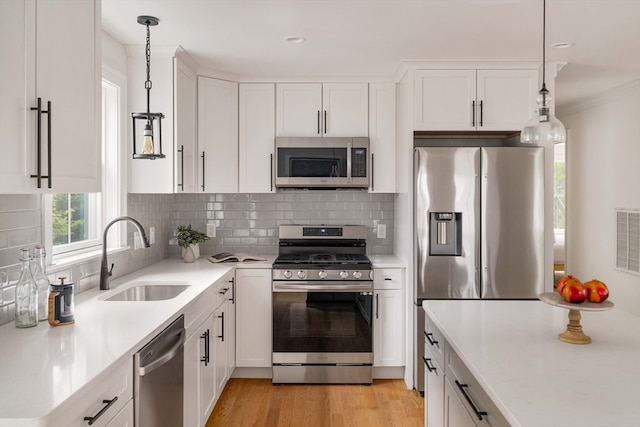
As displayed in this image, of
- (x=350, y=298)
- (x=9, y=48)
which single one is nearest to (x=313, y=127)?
(x=350, y=298)

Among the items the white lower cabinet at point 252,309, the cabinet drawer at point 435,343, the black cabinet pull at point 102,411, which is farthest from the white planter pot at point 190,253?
the black cabinet pull at point 102,411

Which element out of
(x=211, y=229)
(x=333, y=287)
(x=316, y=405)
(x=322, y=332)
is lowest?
(x=316, y=405)

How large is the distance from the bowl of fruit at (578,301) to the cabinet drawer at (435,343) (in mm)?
489

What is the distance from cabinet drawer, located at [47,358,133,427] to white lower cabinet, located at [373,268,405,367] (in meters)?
2.25

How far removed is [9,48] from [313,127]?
8.49ft

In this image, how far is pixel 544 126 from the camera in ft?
6.40

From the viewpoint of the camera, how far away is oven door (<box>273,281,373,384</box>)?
11.8 feet

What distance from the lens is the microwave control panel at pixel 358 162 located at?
3.83 m

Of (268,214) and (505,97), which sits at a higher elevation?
(505,97)

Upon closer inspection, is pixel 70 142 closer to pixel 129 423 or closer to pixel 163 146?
pixel 129 423

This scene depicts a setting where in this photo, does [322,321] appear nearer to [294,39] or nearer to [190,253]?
[190,253]

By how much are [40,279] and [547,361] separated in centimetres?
191

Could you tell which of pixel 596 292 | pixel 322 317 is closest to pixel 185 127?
pixel 322 317

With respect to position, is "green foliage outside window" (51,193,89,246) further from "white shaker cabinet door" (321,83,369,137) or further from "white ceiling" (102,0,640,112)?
"white shaker cabinet door" (321,83,369,137)
